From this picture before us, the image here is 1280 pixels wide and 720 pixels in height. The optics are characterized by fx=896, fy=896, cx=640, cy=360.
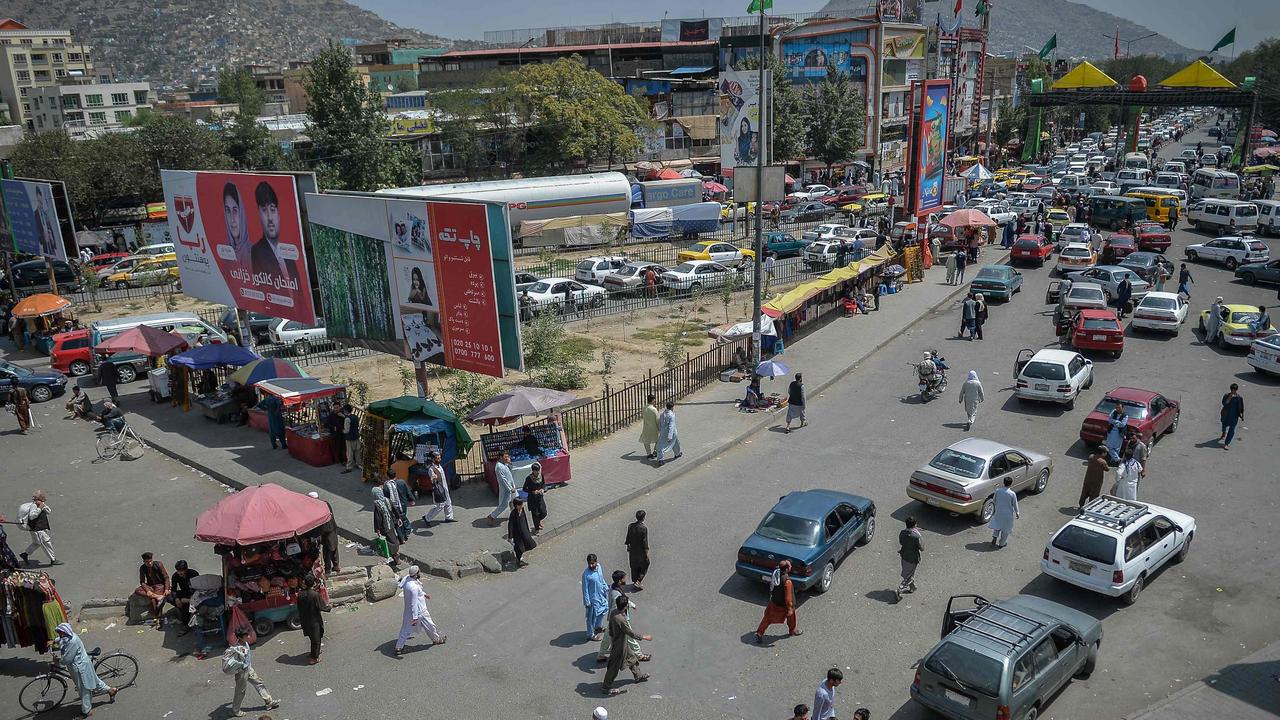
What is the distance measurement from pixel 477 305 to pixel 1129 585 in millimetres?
12768

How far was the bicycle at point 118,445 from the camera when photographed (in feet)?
72.8

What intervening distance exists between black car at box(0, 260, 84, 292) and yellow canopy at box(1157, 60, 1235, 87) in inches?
3167

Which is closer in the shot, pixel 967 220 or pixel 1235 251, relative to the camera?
pixel 1235 251

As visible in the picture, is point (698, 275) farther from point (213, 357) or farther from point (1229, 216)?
point (1229, 216)

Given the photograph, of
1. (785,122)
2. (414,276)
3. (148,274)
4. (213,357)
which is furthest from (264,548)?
(785,122)

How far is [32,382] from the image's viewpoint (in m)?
26.7

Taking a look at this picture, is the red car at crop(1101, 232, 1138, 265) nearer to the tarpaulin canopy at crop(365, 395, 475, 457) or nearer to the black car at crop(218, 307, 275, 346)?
the tarpaulin canopy at crop(365, 395, 475, 457)

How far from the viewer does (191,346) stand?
27250 millimetres

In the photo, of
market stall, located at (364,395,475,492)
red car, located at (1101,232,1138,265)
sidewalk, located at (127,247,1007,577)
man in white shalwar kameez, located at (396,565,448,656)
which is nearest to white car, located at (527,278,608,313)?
sidewalk, located at (127,247,1007,577)

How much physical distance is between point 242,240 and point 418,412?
959cm

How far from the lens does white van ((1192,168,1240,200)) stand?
54.0 m

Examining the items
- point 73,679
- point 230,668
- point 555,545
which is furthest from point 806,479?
point 73,679

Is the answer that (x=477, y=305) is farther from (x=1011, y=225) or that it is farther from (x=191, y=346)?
(x=1011, y=225)

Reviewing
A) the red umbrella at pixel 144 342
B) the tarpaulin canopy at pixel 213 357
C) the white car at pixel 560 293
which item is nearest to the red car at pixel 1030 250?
the white car at pixel 560 293
